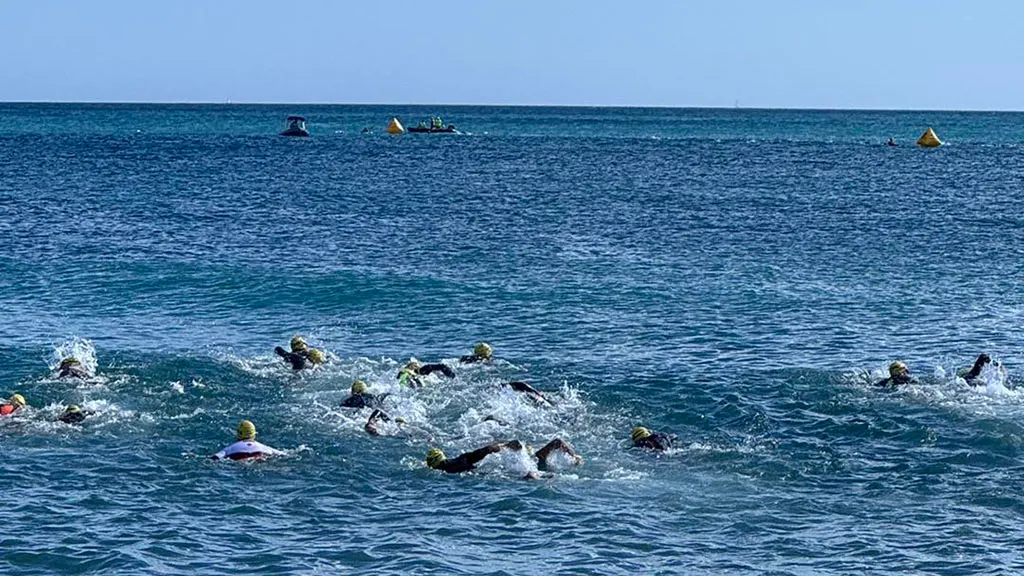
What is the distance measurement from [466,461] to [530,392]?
547cm

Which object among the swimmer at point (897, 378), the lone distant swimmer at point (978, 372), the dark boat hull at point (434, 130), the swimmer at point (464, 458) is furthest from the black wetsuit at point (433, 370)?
the dark boat hull at point (434, 130)

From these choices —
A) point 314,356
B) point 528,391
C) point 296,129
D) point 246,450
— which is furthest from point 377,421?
point 296,129

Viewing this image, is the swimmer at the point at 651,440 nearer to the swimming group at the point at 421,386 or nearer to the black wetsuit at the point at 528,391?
the swimming group at the point at 421,386

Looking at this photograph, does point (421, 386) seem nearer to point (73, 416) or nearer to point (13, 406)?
point (73, 416)

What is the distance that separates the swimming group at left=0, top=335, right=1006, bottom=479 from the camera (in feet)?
88.8

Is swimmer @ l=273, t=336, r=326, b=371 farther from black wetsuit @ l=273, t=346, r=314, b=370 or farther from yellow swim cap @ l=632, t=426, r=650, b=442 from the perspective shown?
yellow swim cap @ l=632, t=426, r=650, b=442

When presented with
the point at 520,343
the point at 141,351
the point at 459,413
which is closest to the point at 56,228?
the point at 141,351

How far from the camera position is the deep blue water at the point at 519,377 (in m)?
23.2

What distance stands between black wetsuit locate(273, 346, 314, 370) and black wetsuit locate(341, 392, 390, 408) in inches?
170

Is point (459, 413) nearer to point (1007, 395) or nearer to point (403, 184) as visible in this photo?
point (1007, 395)

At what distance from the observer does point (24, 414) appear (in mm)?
30812

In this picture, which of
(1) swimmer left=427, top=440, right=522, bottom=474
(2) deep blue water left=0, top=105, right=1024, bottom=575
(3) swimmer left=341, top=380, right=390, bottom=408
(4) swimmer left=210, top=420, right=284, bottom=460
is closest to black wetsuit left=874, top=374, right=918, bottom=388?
(2) deep blue water left=0, top=105, right=1024, bottom=575

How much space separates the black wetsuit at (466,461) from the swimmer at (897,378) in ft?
37.1

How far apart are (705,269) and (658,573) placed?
32.1 metres
